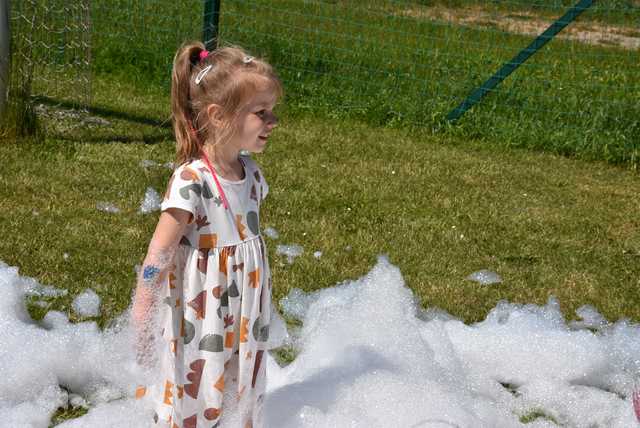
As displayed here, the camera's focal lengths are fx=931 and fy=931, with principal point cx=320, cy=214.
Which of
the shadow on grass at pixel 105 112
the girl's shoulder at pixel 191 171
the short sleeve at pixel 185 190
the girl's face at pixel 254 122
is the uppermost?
the girl's face at pixel 254 122

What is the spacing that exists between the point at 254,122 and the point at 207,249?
12.9 inches

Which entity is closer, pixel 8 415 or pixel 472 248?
pixel 8 415

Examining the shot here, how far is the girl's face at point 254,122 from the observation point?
7.39 ft

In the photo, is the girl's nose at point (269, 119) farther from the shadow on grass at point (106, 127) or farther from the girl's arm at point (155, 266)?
the shadow on grass at point (106, 127)

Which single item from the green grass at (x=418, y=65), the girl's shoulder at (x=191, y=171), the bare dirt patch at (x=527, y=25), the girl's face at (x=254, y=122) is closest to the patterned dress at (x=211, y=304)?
the girl's shoulder at (x=191, y=171)

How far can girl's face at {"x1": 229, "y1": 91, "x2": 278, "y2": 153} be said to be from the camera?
2.25 m

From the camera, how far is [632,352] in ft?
10.5

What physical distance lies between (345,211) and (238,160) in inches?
88.5

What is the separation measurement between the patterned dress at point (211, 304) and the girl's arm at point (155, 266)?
0.03m

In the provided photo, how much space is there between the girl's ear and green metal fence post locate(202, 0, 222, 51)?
15.1ft

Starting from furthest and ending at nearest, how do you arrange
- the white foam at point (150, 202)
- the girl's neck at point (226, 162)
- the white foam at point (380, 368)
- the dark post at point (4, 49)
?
the dark post at point (4, 49) → the white foam at point (150, 202) → the white foam at point (380, 368) → the girl's neck at point (226, 162)

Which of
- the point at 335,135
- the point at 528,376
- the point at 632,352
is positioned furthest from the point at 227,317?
the point at 335,135

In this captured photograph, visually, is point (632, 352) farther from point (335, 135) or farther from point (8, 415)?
point (335, 135)

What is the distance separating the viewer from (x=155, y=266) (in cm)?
217
